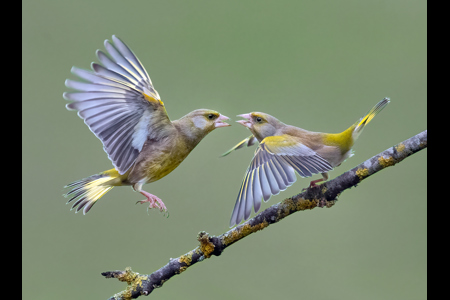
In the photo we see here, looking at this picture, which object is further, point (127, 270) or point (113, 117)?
point (127, 270)

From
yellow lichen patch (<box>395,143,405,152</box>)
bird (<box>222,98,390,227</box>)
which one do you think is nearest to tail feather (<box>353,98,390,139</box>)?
bird (<box>222,98,390,227</box>)

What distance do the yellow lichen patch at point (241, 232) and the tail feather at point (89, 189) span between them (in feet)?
2.13

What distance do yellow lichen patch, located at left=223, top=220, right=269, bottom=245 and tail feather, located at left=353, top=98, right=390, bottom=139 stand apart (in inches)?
30.6

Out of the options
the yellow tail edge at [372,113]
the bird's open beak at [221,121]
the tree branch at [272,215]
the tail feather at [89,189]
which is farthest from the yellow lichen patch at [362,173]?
the tail feather at [89,189]

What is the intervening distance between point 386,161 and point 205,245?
98cm

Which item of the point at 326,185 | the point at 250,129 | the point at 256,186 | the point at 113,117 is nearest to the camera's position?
the point at 256,186

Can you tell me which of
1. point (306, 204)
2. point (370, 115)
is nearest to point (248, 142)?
point (306, 204)

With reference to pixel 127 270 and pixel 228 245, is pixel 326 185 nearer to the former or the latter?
pixel 228 245

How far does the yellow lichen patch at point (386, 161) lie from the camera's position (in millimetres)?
2328

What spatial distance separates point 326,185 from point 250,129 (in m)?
0.53

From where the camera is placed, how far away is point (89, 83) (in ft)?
7.25

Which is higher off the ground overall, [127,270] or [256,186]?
[256,186]

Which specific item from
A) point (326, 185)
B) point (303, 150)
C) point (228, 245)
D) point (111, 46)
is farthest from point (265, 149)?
point (111, 46)

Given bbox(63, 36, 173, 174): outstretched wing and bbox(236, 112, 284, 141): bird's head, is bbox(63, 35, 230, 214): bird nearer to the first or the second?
bbox(63, 36, 173, 174): outstretched wing
